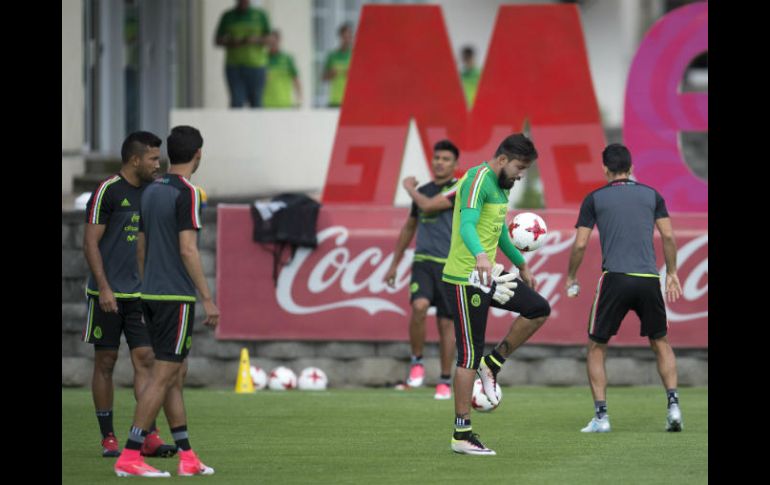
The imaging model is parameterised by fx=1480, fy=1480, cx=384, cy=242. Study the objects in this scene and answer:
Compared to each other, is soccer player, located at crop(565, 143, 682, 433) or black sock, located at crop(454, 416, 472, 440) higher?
soccer player, located at crop(565, 143, 682, 433)

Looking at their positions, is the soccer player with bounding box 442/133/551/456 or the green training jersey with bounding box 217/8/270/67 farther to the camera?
the green training jersey with bounding box 217/8/270/67

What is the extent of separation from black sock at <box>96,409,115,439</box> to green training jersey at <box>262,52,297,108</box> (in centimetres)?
1278

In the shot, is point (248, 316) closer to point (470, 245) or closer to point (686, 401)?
point (686, 401)

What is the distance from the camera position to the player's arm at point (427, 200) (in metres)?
13.4

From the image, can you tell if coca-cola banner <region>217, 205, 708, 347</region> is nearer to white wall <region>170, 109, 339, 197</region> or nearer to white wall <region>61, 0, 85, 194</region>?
white wall <region>170, 109, 339, 197</region>

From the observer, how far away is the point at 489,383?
32.9ft

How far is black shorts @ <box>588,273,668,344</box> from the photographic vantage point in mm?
10898

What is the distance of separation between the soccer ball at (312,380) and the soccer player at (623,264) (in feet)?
14.9

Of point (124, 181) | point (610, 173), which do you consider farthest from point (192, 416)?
point (610, 173)

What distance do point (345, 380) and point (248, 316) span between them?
1.20m

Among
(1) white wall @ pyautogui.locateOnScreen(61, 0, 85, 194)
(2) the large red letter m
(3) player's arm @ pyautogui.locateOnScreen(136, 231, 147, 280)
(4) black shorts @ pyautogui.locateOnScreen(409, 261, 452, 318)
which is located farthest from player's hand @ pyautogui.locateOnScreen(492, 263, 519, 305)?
(1) white wall @ pyautogui.locateOnScreen(61, 0, 85, 194)

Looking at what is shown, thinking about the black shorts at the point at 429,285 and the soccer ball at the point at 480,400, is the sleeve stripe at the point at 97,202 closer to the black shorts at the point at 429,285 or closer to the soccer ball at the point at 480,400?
the soccer ball at the point at 480,400

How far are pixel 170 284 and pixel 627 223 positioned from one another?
3821 millimetres
